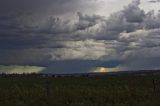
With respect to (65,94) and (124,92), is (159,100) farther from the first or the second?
(65,94)

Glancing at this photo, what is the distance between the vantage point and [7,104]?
25.0 meters

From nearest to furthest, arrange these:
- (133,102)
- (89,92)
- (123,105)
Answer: (123,105), (133,102), (89,92)

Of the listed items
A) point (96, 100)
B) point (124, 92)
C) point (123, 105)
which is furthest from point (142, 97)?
point (123, 105)

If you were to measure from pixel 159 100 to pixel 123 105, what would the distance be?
4052mm

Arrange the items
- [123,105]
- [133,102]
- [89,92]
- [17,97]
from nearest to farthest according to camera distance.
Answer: [123,105] < [133,102] < [17,97] < [89,92]

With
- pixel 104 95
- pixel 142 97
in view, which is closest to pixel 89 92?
pixel 104 95

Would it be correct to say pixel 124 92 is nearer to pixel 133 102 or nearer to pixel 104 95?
pixel 104 95

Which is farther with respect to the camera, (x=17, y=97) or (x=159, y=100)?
(x=17, y=97)

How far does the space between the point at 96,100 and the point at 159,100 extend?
14.8 feet

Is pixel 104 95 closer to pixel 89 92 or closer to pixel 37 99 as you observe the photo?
pixel 89 92

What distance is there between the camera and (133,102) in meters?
26.3

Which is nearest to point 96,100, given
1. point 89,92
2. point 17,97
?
point 89,92

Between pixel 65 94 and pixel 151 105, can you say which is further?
pixel 65 94

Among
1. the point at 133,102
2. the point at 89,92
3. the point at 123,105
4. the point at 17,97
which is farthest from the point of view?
the point at 89,92
